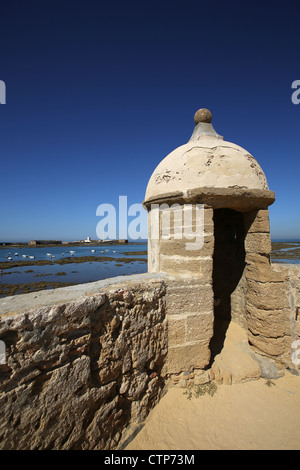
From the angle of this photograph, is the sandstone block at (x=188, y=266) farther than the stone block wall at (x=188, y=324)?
Yes

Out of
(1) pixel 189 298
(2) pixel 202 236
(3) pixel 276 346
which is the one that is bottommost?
(3) pixel 276 346

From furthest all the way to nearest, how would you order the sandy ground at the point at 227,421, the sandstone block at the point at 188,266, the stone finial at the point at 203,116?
the stone finial at the point at 203,116 → the sandstone block at the point at 188,266 → the sandy ground at the point at 227,421

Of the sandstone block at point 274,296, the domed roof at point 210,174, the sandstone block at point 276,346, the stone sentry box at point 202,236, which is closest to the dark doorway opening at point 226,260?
the stone sentry box at point 202,236

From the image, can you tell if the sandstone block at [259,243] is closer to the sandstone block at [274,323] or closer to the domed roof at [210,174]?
the domed roof at [210,174]

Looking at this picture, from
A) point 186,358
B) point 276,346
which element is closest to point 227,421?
point 186,358

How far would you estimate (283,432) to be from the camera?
7.44 feet

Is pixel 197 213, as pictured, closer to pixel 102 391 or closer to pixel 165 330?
pixel 165 330

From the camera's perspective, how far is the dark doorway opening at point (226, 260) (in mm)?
4202

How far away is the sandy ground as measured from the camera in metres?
2.13

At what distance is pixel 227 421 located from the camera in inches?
93.2

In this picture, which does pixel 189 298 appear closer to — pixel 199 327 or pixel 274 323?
pixel 199 327

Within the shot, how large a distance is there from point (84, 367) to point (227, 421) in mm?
1911

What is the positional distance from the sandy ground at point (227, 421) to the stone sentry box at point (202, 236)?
40 centimetres
